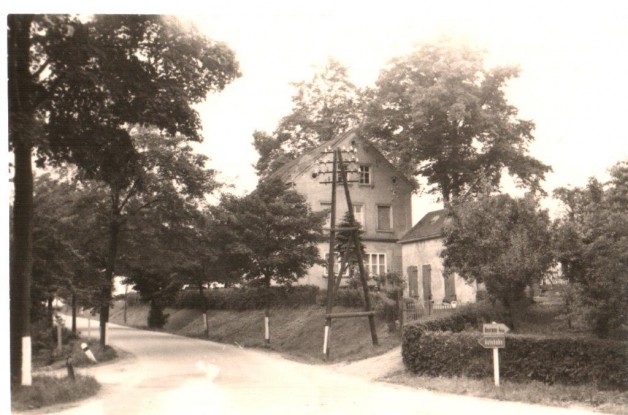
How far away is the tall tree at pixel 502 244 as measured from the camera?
17953 millimetres

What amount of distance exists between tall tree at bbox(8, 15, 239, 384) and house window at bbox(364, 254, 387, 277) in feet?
81.6

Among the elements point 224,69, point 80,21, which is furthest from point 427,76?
point 80,21

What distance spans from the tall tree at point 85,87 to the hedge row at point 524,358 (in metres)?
8.60

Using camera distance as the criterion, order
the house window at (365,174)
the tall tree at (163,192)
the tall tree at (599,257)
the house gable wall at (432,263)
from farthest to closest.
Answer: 1. the house window at (365,174)
2. the house gable wall at (432,263)
3. the tall tree at (163,192)
4. the tall tree at (599,257)

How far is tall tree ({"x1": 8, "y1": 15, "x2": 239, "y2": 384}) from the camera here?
33.0 ft

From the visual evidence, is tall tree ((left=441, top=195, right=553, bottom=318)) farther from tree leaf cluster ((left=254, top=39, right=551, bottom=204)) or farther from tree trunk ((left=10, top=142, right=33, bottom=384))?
tree trunk ((left=10, top=142, right=33, bottom=384))

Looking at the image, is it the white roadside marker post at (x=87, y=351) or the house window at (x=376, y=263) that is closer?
the white roadside marker post at (x=87, y=351)

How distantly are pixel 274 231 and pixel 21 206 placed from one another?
16726 millimetres

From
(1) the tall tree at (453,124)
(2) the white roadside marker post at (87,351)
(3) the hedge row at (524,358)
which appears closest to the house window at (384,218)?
(1) the tall tree at (453,124)

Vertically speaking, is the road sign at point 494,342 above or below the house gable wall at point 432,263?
below

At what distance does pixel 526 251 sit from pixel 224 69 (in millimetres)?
10306

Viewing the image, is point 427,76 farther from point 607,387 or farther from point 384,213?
point 607,387

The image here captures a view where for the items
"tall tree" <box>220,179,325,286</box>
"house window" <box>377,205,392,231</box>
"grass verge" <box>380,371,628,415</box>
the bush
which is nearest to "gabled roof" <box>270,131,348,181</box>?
"house window" <box>377,205,392,231</box>

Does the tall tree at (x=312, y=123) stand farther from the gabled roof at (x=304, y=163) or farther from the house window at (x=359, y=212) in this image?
the house window at (x=359, y=212)
